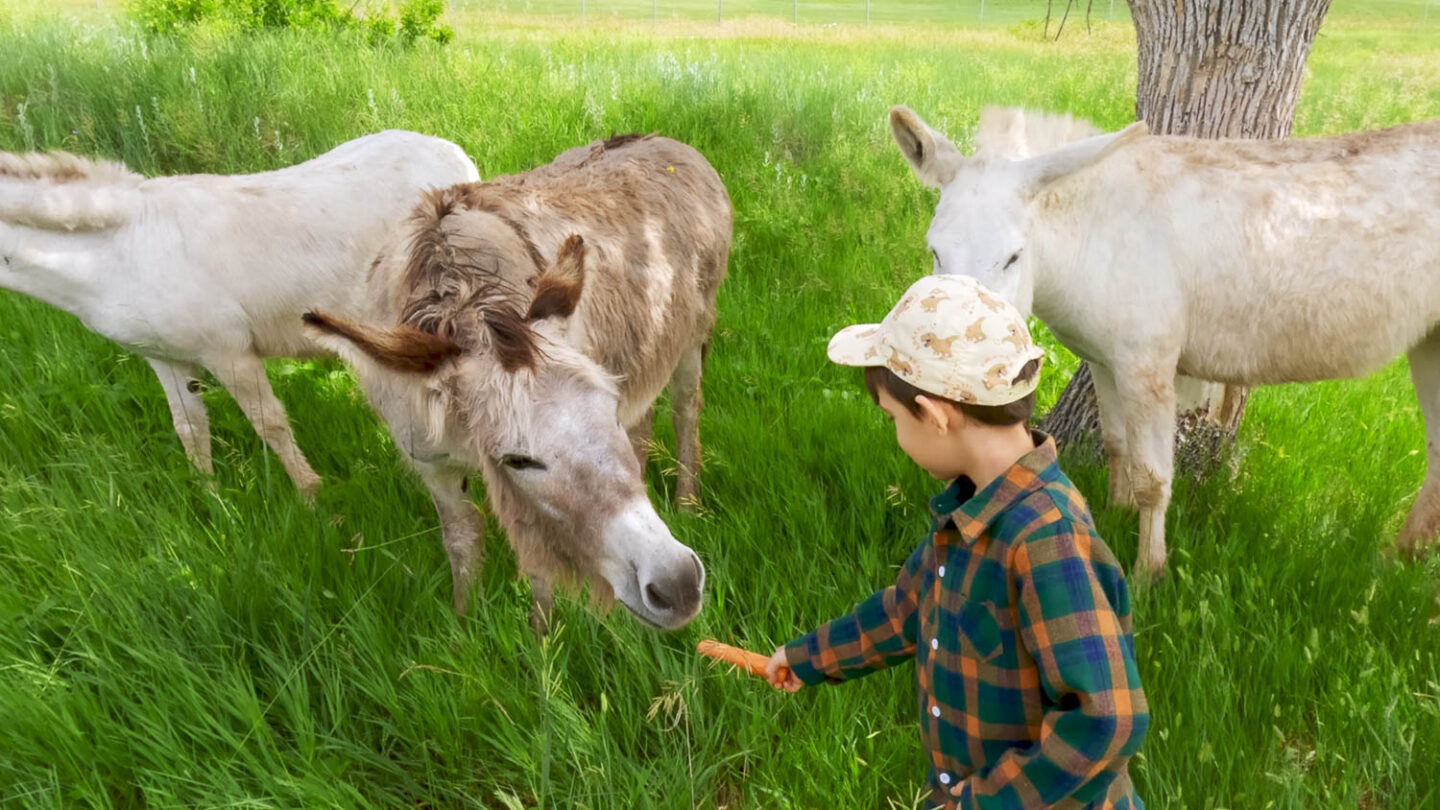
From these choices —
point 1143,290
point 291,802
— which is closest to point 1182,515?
point 1143,290

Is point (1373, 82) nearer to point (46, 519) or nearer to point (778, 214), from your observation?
point (778, 214)

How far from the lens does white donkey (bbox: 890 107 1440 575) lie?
2672 mm

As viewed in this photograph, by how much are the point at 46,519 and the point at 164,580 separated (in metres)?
0.89

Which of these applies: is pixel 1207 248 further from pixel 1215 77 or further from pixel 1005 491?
pixel 1005 491

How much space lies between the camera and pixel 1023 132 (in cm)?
289

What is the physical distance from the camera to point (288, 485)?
3.59m

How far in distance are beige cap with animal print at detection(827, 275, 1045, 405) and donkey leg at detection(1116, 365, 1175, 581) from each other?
178 cm

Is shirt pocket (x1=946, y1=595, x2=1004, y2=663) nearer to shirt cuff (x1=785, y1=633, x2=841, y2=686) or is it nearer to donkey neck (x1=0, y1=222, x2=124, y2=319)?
shirt cuff (x1=785, y1=633, x2=841, y2=686)

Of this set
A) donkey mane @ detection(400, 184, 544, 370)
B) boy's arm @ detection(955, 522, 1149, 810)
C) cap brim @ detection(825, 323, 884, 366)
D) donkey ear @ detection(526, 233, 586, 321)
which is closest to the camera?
boy's arm @ detection(955, 522, 1149, 810)

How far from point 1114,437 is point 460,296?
8.19ft

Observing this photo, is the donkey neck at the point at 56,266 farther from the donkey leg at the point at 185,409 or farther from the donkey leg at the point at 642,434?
the donkey leg at the point at 642,434

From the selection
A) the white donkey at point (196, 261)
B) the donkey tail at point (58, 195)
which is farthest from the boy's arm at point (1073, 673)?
the donkey tail at point (58, 195)

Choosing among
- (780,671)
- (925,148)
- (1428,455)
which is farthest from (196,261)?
(1428,455)

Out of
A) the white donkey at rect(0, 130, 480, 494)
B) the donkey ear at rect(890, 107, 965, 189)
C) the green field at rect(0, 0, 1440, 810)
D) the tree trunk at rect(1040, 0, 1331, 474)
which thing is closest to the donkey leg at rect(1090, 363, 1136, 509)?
the green field at rect(0, 0, 1440, 810)
